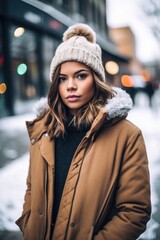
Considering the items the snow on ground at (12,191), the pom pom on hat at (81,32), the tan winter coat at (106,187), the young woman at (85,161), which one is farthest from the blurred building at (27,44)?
the tan winter coat at (106,187)

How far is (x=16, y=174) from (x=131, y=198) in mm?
4043

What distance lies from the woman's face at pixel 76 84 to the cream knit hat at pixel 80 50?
0.04 metres

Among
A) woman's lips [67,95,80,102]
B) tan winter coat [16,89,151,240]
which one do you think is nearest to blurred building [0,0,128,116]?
woman's lips [67,95,80,102]

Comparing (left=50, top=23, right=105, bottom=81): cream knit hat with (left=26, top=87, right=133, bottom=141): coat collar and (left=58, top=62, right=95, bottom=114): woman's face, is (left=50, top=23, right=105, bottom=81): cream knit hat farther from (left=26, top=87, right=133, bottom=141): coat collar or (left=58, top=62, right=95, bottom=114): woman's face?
(left=26, top=87, right=133, bottom=141): coat collar

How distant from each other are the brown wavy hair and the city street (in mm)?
1980

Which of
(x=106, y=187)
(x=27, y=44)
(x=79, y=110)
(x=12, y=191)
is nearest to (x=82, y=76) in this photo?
(x=79, y=110)

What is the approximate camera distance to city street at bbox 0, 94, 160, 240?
369 cm

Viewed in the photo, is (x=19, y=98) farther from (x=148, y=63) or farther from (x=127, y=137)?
(x=148, y=63)

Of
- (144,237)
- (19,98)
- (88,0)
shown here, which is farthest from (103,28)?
(144,237)

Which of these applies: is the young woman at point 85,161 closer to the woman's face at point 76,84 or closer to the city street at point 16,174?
the woman's face at point 76,84

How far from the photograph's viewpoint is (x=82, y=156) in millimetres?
1806

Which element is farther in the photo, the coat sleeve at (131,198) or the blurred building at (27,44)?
the blurred building at (27,44)

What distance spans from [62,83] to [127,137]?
0.54 metres

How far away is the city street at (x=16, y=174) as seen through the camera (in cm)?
369
